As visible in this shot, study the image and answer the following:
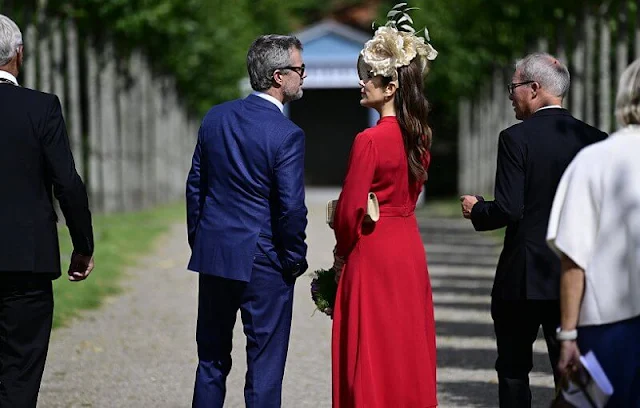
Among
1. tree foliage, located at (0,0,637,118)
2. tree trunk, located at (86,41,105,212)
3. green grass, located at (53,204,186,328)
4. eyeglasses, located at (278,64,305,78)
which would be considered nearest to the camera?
eyeglasses, located at (278,64,305,78)

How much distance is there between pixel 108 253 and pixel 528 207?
1456 centimetres

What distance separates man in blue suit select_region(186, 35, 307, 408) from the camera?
709cm

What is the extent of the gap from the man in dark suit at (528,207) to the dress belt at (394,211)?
41 centimetres

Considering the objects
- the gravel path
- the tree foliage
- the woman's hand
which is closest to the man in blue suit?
the gravel path

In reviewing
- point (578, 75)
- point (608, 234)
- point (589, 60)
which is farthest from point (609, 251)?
point (578, 75)

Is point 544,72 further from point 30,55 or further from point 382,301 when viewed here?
point 30,55

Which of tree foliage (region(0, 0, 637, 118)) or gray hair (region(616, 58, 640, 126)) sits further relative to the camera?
tree foliage (region(0, 0, 637, 118))

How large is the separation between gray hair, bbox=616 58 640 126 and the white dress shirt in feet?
0.45

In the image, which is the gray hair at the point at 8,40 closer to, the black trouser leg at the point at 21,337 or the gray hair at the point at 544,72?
the black trouser leg at the point at 21,337

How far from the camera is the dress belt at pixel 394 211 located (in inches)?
274

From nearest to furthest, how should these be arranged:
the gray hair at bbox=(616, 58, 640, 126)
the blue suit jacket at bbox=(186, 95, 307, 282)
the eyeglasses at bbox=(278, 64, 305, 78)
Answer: the gray hair at bbox=(616, 58, 640, 126) → the blue suit jacket at bbox=(186, 95, 307, 282) → the eyeglasses at bbox=(278, 64, 305, 78)

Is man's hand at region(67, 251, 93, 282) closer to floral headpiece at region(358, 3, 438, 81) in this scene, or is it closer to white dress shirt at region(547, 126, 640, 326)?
floral headpiece at region(358, 3, 438, 81)

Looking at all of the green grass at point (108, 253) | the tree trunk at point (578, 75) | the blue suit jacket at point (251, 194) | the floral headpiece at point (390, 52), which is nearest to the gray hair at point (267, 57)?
the blue suit jacket at point (251, 194)

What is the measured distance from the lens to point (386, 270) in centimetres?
697
